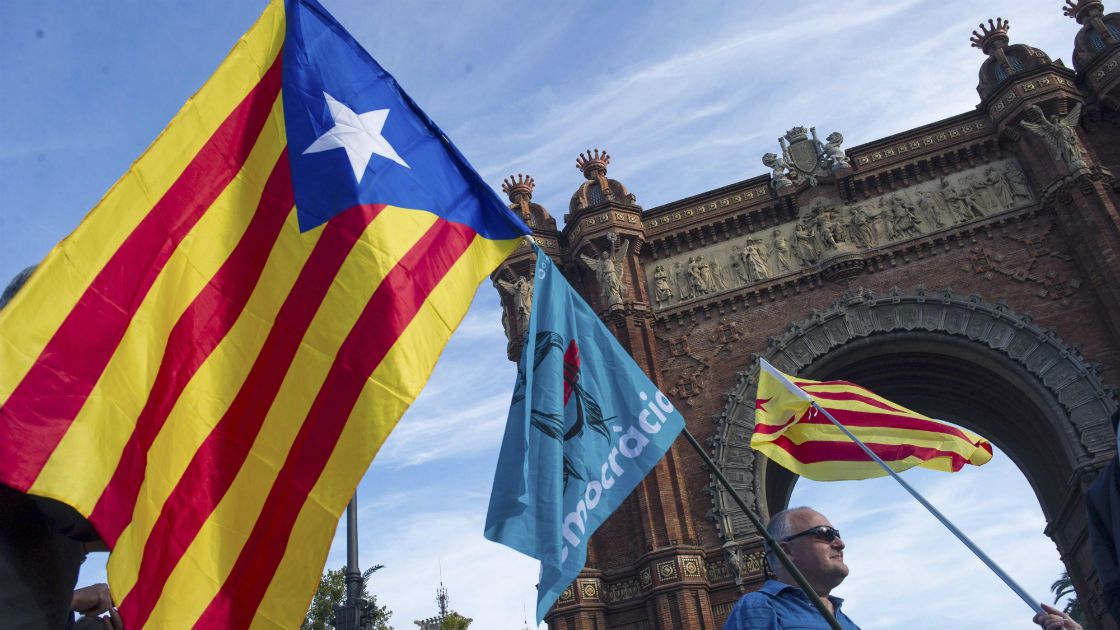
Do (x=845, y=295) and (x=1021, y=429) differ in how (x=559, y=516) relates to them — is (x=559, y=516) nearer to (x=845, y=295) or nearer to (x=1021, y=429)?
(x=845, y=295)

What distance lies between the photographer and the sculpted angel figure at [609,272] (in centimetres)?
2158

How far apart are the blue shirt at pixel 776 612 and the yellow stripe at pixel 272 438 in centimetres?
213

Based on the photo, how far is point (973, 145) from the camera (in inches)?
849

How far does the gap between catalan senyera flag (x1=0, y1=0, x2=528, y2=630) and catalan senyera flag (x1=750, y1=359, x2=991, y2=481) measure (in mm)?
5333

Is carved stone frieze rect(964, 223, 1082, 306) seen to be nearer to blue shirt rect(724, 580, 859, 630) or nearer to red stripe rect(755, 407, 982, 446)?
red stripe rect(755, 407, 982, 446)

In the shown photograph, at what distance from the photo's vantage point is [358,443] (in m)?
4.43

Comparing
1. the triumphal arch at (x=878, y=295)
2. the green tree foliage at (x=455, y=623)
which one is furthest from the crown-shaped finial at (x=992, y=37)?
the green tree foliage at (x=455, y=623)

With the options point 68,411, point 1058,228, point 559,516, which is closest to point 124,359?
point 68,411

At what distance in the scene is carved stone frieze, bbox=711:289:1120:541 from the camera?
18.3 metres

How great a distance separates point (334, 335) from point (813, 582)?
2582 millimetres

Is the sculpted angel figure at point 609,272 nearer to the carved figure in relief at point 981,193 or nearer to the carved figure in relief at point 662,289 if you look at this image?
the carved figure in relief at point 662,289

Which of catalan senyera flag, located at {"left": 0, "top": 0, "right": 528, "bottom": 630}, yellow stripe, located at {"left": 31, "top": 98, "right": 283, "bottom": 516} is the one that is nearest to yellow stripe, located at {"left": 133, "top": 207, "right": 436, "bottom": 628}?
catalan senyera flag, located at {"left": 0, "top": 0, "right": 528, "bottom": 630}

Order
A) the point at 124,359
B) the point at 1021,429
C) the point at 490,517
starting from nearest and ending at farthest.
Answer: the point at 124,359 → the point at 490,517 → the point at 1021,429

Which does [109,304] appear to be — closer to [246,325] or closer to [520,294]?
[246,325]
